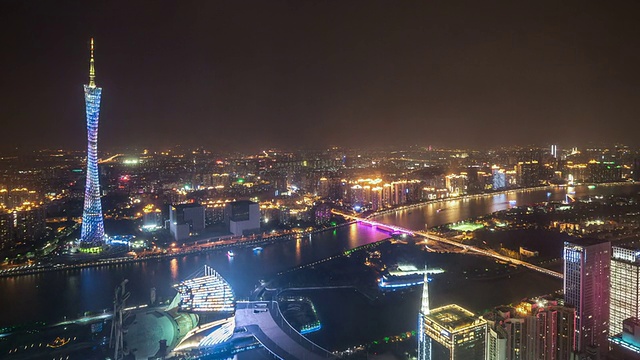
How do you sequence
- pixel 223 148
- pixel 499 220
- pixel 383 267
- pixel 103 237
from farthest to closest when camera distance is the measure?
1. pixel 223 148
2. pixel 499 220
3. pixel 103 237
4. pixel 383 267

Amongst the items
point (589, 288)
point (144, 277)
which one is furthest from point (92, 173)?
point (589, 288)

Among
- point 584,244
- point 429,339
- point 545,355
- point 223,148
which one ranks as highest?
point 223,148

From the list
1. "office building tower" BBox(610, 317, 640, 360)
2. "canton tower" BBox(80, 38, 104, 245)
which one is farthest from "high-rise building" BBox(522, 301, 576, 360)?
"canton tower" BBox(80, 38, 104, 245)

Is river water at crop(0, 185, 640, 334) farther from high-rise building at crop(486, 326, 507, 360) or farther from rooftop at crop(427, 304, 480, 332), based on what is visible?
high-rise building at crop(486, 326, 507, 360)

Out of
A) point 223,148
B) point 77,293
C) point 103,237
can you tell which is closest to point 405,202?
point 103,237

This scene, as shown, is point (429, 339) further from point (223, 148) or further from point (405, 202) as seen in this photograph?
point (223, 148)

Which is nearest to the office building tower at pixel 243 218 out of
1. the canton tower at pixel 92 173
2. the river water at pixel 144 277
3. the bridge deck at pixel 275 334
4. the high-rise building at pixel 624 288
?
the river water at pixel 144 277

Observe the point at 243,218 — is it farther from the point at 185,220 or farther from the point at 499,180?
the point at 499,180
